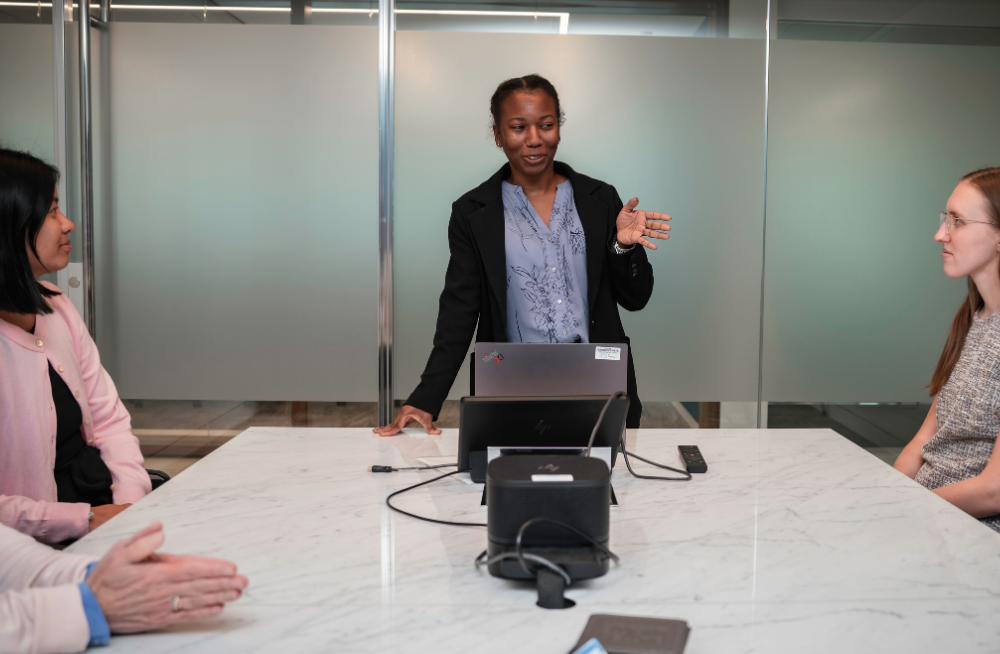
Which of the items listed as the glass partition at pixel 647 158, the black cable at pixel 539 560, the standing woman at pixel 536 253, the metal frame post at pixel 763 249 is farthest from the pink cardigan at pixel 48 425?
the metal frame post at pixel 763 249

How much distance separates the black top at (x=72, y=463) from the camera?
1.91m

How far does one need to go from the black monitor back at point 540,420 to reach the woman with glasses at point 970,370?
853 millimetres

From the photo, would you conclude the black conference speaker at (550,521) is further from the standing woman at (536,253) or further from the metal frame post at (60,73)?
the metal frame post at (60,73)

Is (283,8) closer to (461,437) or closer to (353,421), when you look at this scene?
(353,421)

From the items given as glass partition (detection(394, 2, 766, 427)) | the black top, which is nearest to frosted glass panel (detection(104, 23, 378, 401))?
glass partition (detection(394, 2, 766, 427))

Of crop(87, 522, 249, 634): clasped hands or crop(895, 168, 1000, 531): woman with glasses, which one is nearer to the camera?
crop(87, 522, 249, 634): clasped hands

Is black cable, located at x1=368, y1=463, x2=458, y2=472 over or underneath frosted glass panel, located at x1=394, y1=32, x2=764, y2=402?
underneath

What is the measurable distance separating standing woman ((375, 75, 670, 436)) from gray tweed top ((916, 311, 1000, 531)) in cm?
81

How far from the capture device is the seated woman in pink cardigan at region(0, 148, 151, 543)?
1.75 meters

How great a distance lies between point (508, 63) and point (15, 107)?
2.29 m

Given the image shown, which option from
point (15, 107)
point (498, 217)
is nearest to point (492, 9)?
point (498, 217)

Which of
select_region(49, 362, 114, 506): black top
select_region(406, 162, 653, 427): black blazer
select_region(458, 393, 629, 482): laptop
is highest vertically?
select_region(406, 162, 653, 427): black blazer

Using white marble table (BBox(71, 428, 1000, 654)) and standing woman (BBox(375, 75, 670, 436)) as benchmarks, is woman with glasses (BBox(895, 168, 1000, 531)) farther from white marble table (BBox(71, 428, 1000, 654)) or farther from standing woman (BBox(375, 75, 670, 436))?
standing woman (BBox(375, 75, 670, 436))

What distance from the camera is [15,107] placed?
351 centimetres
